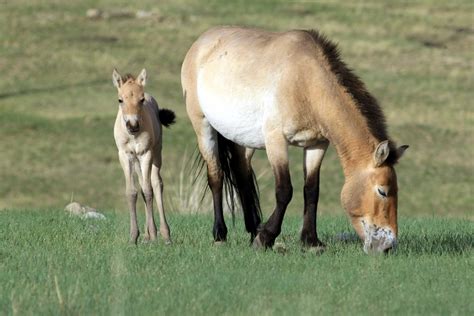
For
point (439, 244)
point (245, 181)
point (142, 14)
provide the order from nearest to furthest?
point (439, 244) → point (245, 181) → point (142, 14)

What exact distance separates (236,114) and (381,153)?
175 centimetres

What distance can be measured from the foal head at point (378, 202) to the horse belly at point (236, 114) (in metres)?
1.25

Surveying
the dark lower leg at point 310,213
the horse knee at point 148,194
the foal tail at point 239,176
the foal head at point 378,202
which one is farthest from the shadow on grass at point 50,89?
the foal head at point 378,202

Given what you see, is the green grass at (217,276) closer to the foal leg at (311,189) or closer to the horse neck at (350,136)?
the foal leg at (311,189)

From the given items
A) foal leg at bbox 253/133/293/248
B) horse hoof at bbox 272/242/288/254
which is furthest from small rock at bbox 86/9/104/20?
horse hoof at bbox 272/242/288/254

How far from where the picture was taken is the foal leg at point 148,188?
11891mm

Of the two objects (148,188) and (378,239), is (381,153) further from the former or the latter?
(148,188)

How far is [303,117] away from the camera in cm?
1109

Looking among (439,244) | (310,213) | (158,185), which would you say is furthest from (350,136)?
(158,185)

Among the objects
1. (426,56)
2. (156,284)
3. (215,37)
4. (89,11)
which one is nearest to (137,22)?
(89,11)

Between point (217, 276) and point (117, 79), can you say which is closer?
point (217, 276)

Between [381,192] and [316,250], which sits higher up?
[381,192]

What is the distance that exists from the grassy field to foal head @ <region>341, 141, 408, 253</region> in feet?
0.66

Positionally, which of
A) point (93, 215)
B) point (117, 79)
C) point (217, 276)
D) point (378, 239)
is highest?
point (117, 79)
